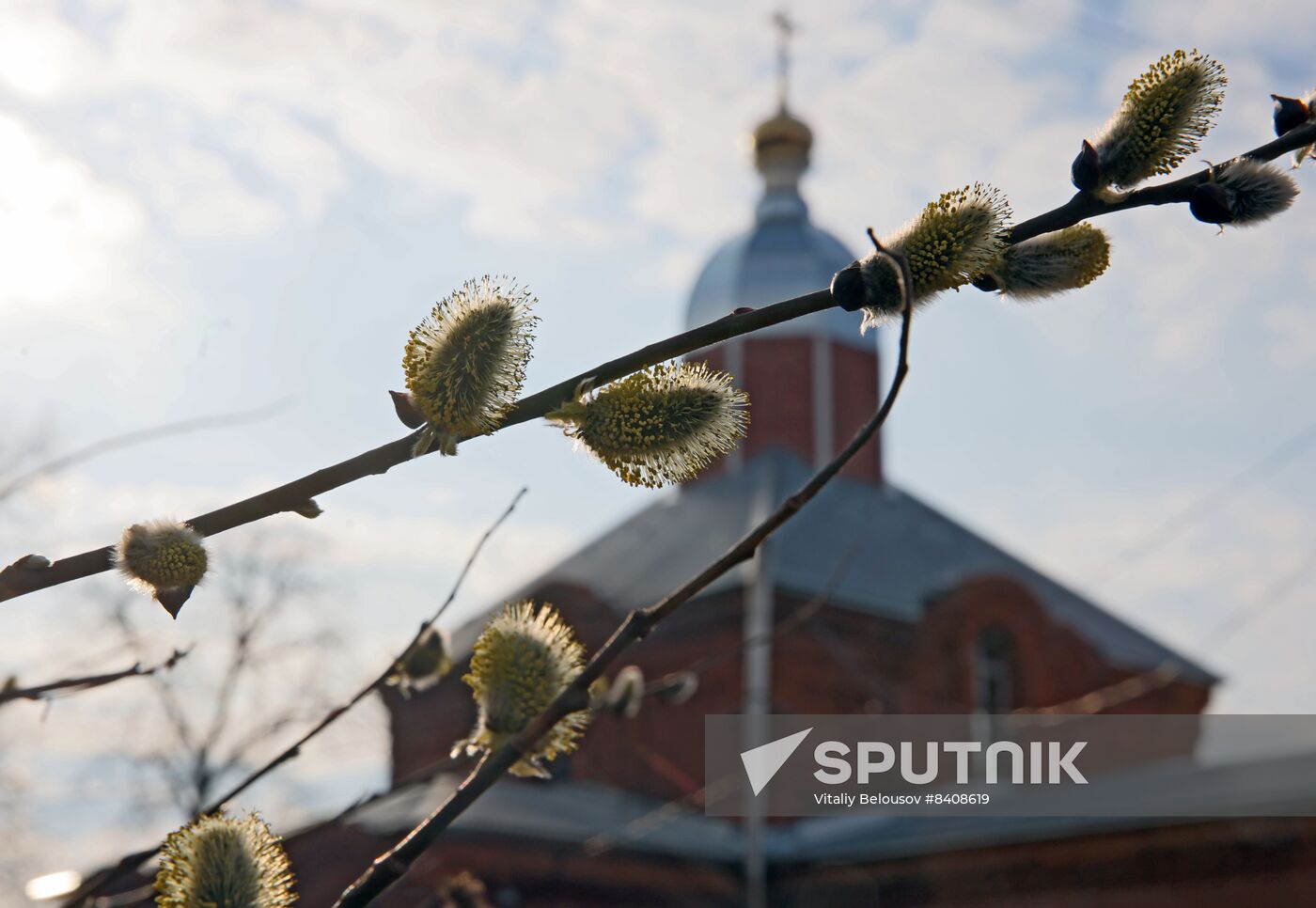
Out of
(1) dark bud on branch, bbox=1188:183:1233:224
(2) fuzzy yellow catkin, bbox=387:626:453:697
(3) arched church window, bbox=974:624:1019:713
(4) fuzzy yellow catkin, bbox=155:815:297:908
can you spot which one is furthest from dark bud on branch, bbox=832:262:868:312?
(3) arched church window, bbox=974:624:1019:713

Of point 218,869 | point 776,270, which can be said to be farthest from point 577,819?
point 218,869

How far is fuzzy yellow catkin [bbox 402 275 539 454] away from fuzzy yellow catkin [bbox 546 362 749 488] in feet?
0.25

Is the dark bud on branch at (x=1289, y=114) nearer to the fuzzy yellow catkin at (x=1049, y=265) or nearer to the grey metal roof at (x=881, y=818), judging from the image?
the fuzzy yellow catkin at (x=1049, y=265)

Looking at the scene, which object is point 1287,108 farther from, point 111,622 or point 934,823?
point 111,622

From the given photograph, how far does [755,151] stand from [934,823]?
41.0 ft

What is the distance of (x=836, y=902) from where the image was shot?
1515 centimetres

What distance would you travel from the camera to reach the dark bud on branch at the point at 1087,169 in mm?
1506

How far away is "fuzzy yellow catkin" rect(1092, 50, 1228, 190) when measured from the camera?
1519 millimetres

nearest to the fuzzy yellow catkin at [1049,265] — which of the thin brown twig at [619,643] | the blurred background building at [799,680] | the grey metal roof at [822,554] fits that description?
the thin brown twig at [619,643]

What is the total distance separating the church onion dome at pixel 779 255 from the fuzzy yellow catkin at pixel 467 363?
1770 centimetres

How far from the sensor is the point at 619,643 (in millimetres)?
1480

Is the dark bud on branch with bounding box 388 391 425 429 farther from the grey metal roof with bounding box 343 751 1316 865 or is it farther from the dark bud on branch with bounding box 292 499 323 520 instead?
the grey metal roof with bounding box 343 751 1316 865

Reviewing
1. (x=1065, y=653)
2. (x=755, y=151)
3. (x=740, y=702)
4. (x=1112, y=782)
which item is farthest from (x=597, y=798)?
(x=755, y=151)

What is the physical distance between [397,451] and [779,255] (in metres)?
19.6
